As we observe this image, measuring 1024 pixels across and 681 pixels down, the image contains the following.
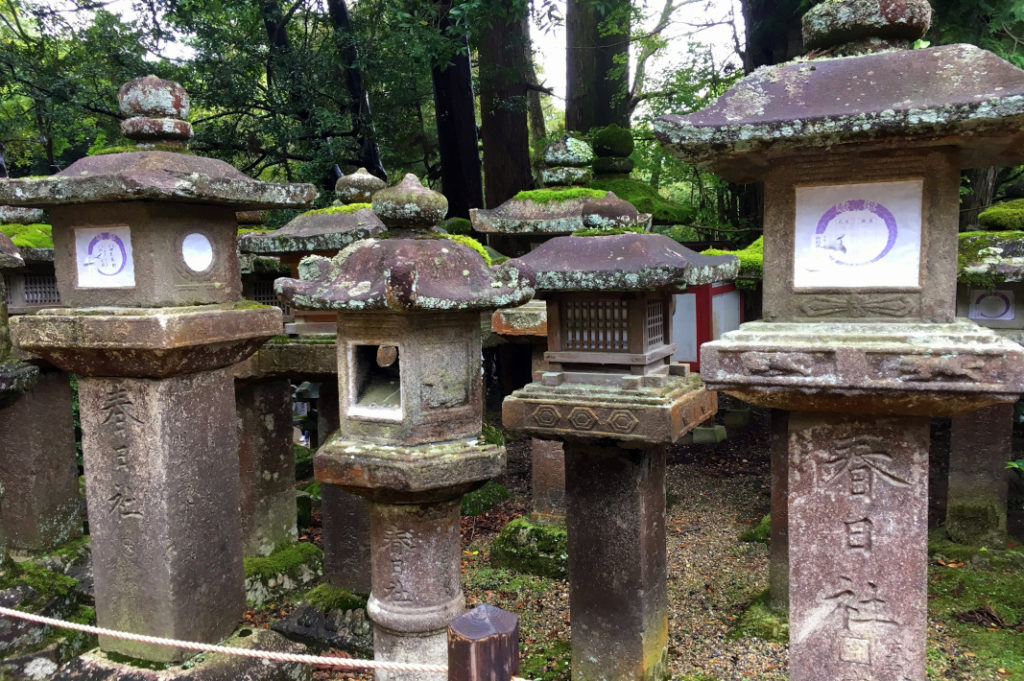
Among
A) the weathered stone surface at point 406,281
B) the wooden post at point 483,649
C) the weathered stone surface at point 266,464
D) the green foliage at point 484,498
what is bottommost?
the green foliage at point 484,498

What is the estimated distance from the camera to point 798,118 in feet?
10.1

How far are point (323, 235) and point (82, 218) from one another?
1.96m

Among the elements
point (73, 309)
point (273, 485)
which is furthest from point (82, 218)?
point (273, 485)

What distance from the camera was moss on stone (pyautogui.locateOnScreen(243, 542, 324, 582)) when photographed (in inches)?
285

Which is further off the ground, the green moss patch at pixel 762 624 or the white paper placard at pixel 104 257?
the white paper placard at pixel 104 257

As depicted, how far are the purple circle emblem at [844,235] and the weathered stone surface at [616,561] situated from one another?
2221mm

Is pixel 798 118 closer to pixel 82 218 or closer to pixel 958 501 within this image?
pixel 82 218

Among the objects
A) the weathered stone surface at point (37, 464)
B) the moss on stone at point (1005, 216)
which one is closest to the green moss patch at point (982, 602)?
the moss on stone at point (1005, 216)

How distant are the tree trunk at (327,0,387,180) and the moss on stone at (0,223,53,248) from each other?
180 inches

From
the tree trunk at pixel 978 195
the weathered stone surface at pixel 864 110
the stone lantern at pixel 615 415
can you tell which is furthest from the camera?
the tree trunk at pixel 978 195

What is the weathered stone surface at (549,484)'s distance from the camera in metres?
8.42

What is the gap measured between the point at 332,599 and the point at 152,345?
3.46m

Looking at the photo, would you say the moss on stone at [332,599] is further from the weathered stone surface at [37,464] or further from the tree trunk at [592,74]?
the tree trunk at [592,74]

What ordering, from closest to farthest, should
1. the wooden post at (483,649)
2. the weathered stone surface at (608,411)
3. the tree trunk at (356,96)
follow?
the wooden post at (483,649), the weathered stone surface at (608,411), the tree trunk at (356,96)
